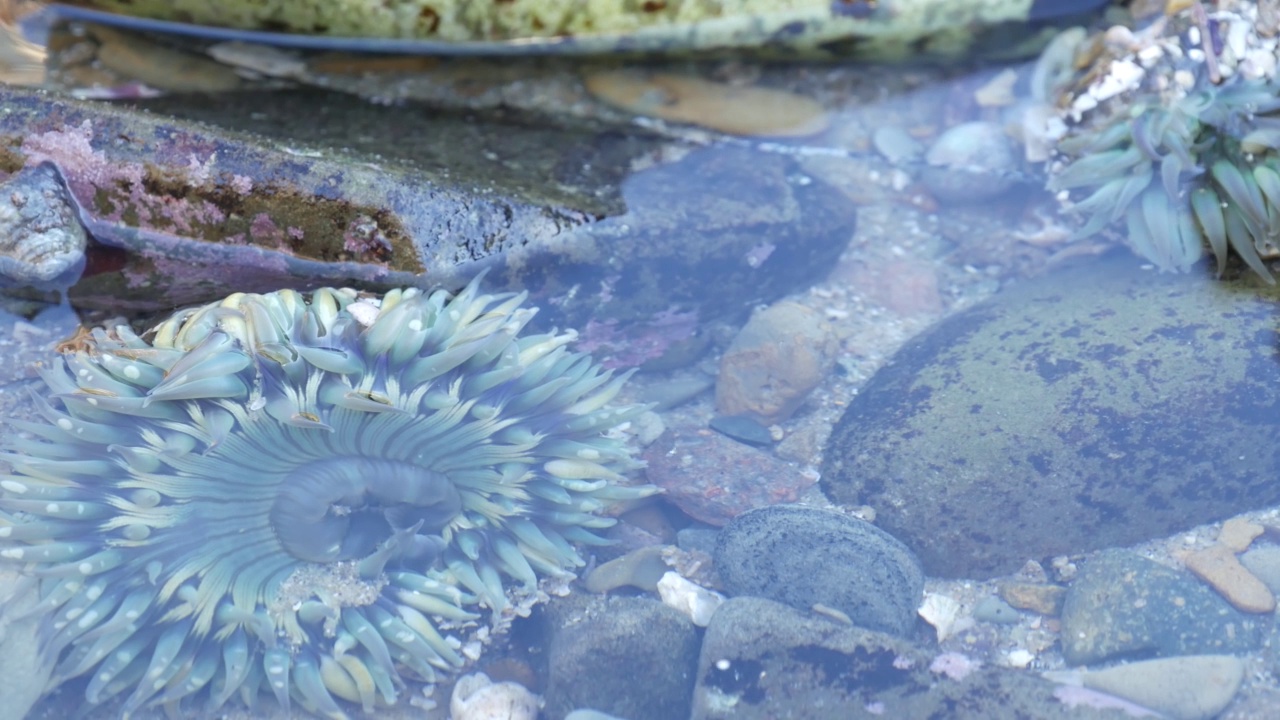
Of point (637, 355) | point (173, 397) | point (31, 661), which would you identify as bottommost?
point (31, 661)

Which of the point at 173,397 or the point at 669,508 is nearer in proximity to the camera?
the point at 173,397

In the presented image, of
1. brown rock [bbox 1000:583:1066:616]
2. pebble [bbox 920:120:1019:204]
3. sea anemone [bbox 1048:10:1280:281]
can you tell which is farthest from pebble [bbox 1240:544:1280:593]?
pebble [bbox 920:120:1019:204]

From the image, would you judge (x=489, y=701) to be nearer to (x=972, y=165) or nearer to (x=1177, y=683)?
(x=1177, y=683)

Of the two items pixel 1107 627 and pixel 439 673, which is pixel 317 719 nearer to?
pixel 439 673

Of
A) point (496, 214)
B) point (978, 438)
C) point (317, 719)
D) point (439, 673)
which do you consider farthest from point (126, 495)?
point (978, 438)

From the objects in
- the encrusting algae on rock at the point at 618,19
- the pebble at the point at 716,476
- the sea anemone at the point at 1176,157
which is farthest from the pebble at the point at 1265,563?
the encrusting algae on rock at the point at 618,19

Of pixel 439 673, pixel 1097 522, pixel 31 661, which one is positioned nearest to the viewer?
pixel 31 661

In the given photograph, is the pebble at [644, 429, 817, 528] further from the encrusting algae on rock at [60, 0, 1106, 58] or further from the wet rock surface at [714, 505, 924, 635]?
the encrusting algae on rock at [60, 0, 1106, 58]
